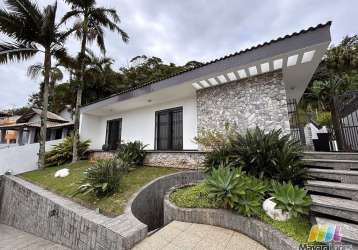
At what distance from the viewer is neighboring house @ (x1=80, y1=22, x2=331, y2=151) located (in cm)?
464

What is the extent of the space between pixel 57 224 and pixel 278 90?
7331 millimetres

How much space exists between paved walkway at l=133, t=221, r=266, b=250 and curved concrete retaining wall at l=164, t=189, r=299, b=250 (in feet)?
0.31

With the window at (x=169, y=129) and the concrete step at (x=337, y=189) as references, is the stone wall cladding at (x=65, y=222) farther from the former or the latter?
the window at (x=169, y=129)

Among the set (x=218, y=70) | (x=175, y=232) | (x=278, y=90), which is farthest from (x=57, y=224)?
(x=278, y=90)

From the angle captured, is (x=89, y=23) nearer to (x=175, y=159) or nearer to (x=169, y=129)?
(x=169, y=129)

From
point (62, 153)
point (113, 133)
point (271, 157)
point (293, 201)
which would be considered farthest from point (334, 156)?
point (62, 153)

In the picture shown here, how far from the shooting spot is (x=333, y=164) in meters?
3.95

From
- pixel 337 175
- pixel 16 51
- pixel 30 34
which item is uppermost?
pixel 30 34

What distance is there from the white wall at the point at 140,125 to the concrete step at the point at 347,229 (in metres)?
5.11

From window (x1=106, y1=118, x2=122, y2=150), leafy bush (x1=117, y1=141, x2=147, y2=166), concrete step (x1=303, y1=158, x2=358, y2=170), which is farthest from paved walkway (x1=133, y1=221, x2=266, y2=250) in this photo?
window (x1=106, y1=118, x2=122, y2=150)

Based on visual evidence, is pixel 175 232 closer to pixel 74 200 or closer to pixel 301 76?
pixel 74 200

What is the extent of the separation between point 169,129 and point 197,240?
610 centimetres

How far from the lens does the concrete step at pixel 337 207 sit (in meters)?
2.38

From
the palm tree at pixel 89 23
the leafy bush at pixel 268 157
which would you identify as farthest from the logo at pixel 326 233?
the palm tree at pixel 89 23
